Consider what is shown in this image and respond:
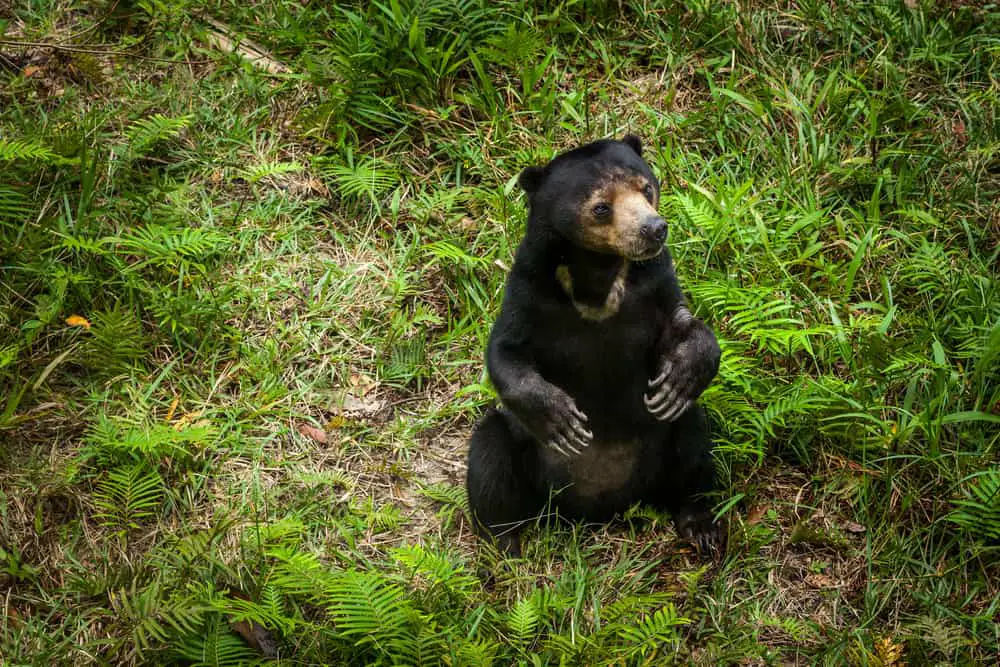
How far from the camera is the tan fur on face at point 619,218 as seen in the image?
4.57 meters

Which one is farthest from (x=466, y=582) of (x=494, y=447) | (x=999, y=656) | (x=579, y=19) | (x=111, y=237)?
(x=579, y=19)

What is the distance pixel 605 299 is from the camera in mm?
4832

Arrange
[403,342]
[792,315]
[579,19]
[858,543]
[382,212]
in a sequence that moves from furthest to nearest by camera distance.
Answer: [579,19] → [382,212] → [403,342] → [792,315] → [858,543]

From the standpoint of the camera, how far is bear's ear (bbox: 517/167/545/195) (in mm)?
→ 4844

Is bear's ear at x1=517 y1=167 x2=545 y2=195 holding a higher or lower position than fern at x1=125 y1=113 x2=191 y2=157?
higher

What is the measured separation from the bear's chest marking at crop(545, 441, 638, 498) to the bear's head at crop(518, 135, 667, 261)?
98 cm

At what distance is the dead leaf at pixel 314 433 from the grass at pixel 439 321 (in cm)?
2

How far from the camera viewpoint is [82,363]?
597 centimetres

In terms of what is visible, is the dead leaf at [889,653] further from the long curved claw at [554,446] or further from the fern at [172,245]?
the fern at [172,245]

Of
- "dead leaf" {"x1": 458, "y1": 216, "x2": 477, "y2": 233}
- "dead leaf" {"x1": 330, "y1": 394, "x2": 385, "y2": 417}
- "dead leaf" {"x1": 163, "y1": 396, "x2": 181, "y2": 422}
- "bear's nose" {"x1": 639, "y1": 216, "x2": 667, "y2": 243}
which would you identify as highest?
"bear's nose" {"x1": 639, "y1": 216, "x2": 667, "y2": 243}

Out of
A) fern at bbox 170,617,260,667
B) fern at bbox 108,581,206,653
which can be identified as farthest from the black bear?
fern at bbox 108,581,206,653

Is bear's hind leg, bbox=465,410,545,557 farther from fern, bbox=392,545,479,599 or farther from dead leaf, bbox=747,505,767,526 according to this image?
dead leaf, bbox=747,505,767,526

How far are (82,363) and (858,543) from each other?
4142 millimetres

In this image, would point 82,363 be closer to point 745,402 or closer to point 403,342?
point 403,342
